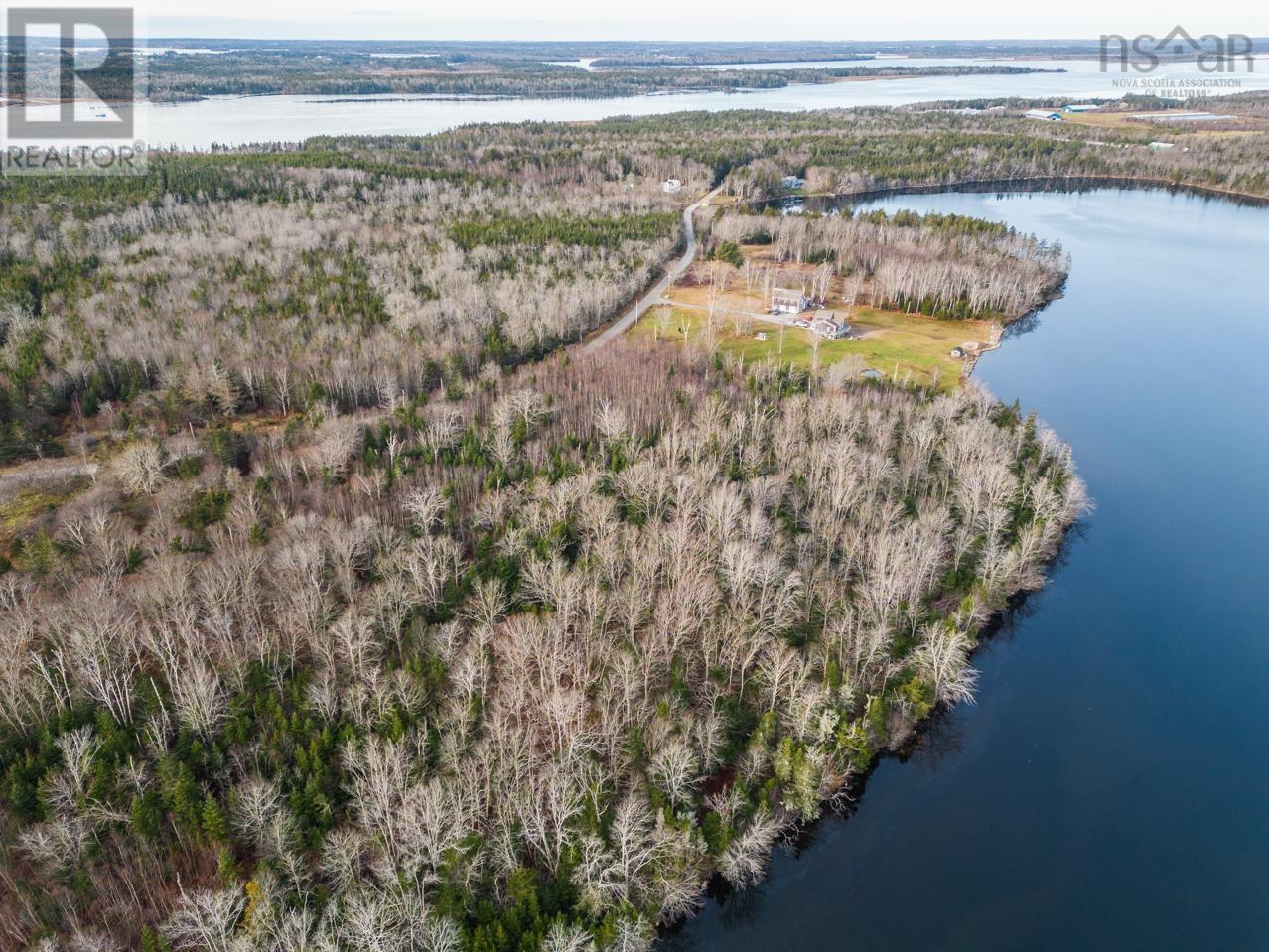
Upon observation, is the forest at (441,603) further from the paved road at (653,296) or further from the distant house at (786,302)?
the distant house at (786,302)

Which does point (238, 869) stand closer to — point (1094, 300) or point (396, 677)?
point (396, 677)

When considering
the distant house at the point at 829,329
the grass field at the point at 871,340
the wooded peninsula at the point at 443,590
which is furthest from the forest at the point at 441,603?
the distant house at the point at 829,329

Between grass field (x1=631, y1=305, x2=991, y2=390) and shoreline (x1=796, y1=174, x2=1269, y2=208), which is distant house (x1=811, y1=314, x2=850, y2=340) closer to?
grass field (x1=631, y1=305, x2=991, y2=390)

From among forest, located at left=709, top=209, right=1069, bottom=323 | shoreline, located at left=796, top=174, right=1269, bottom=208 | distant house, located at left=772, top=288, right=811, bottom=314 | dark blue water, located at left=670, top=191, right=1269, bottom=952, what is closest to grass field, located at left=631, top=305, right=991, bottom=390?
forest, located at left=709, top=209, right=1069, bottom=323

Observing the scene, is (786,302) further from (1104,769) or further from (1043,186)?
(1043,186)

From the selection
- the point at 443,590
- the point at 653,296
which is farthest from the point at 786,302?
the point at 443,590
